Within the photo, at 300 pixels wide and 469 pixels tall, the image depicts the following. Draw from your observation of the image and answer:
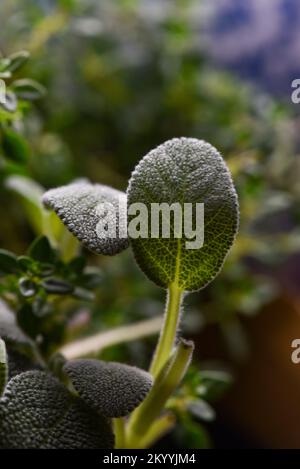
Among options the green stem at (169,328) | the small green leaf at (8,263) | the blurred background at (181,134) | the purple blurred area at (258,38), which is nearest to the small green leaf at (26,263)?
the small green leaf at (8,263)

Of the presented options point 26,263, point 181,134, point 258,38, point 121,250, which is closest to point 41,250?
point 26,263

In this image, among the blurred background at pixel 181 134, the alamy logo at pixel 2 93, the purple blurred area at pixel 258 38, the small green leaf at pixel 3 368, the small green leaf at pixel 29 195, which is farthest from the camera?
the purple blurred area at pixel 258 38

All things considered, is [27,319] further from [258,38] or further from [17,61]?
[258,38]

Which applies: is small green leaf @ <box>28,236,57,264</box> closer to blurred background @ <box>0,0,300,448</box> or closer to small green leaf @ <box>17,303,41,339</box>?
small green leaf @ <box>17,303,41,339</box>

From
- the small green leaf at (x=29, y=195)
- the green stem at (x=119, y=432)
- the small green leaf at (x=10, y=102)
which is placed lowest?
the green stem at (x=119, y=432)

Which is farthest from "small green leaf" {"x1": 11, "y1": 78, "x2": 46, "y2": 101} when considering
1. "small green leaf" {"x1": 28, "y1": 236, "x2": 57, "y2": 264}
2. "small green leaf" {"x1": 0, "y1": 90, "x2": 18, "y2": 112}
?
"small green leaf" {"x1": 28, "y1": 236, "x2": 57, "y2": 264}

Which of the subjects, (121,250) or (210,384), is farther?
(210,384)

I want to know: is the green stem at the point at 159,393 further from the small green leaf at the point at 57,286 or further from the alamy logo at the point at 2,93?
the alamy logo at the point at 2,93
